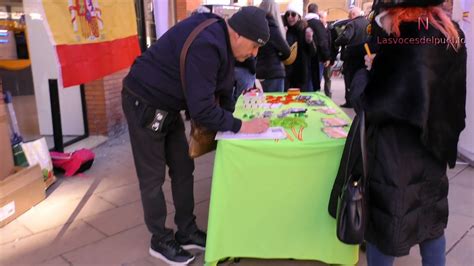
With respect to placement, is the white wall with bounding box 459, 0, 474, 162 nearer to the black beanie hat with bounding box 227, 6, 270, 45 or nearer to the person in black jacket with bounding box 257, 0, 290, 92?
the person in black jacket with bounding box 257, 0, 290, 92

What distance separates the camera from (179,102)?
2.39 meters

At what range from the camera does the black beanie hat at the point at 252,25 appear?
2.13 meters

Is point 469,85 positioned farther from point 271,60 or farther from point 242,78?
point 242,78

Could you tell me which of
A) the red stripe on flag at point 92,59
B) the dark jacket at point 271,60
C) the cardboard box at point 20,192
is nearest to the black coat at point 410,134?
the red stripe on flag at point 92,59

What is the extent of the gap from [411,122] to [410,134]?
0.11 meters

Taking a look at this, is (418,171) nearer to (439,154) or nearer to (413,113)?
(439,154)

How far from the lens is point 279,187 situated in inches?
90.9

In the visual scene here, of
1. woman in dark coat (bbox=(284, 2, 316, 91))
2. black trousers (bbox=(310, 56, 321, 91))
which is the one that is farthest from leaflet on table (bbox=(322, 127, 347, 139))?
black trousers (bbox=(310, 56, 321, 91))

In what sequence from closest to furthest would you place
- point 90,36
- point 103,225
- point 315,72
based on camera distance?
point 103,225
point 90,36
point 315,72

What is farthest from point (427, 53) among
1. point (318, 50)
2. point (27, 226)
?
point (318, 50)

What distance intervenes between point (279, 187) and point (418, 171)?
0.72 metres

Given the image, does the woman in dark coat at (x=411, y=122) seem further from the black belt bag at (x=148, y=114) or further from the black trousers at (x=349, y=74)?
the black belt bag at (x=148, y=114)

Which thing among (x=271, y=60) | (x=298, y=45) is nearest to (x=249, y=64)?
(x=271, y=60)

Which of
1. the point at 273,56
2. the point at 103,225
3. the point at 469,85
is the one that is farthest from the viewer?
the point at 273,56
